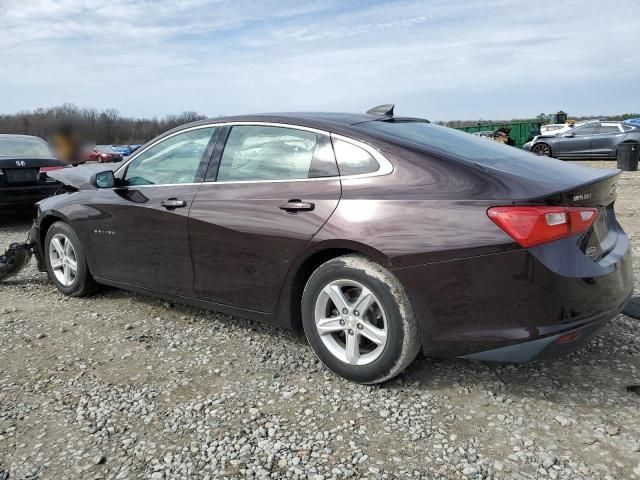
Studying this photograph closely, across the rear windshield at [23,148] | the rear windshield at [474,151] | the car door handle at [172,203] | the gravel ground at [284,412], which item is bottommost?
the gravel ground at [284,412]

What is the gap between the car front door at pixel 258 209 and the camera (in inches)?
119

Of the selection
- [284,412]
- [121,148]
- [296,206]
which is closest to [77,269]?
[296,206]

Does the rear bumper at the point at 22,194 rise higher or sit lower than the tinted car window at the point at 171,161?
lower

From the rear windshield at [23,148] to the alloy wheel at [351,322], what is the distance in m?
7.03

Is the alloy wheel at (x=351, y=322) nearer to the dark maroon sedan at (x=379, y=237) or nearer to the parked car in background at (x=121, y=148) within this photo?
the dark maroon sedan at (x=379, y=237)

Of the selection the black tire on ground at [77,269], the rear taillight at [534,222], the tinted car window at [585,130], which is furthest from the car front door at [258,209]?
the tinted car window at [585,130]

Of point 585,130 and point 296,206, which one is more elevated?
point 585,130

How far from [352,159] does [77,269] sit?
2.81 metres

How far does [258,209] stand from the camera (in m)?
3.18

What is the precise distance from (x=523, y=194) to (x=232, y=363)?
1962 mm

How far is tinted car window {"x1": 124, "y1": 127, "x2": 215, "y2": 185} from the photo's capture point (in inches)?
145

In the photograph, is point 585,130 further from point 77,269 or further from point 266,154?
point 77,269

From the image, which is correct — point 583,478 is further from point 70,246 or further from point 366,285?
point 70,246

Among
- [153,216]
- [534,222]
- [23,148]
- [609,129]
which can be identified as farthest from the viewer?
[609,129]
